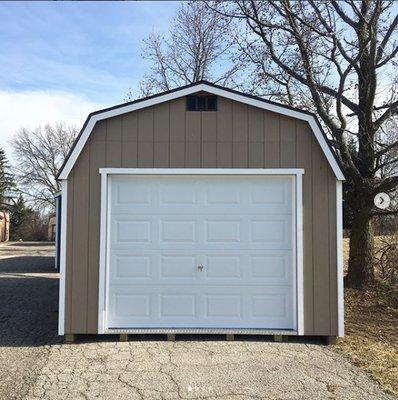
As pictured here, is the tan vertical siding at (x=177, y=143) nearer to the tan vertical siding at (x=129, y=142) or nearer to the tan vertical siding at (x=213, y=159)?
the tan vertical siding at (x=213, y=159)

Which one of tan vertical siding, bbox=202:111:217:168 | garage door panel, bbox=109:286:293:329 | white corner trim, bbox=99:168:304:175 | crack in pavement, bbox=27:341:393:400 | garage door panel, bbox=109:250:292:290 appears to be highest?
tan vertical siding, bbox=202:111:217:168

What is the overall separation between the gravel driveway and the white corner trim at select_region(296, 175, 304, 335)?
1.18ft

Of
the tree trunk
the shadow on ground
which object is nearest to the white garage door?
the shadow on ground

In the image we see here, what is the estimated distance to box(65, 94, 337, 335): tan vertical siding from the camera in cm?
680

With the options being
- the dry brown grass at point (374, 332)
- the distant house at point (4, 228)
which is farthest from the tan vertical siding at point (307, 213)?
the distant house at point (4, 228)

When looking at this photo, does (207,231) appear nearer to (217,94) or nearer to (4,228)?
(217,94)

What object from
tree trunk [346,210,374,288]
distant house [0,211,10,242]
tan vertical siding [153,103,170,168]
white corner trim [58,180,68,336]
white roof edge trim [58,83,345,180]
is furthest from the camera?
distant house [0,211,10,242]

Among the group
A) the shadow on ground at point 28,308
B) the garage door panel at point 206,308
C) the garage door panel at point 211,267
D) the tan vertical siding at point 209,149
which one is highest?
the tan vertical siding at point 209,149

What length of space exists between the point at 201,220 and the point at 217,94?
6.03ft

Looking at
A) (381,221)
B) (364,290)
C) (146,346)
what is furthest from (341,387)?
(381,221)

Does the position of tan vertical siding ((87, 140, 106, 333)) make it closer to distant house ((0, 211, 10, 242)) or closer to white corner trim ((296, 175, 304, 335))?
white corner trim ((296, 175, 304, 335))

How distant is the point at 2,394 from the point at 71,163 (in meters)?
3.15

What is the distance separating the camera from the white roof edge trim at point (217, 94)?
22.3ft

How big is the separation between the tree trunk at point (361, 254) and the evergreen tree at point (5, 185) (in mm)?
42556
